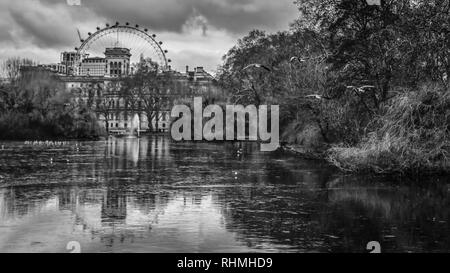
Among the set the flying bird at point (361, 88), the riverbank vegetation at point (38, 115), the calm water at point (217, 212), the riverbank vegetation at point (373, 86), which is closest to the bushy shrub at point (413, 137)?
the riverbank vegetation at point (373, 86)

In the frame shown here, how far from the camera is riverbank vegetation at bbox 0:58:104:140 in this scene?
82.3m

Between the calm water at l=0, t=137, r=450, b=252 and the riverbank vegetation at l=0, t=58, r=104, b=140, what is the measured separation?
51.8 metres

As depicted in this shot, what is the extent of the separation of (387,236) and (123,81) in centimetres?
12916

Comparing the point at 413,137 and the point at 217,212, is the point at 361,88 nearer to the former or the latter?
the point at 413,137

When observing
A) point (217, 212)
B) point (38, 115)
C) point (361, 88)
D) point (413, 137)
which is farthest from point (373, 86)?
point (38, 115)

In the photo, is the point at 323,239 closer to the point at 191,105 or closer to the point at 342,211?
the point at 342,211

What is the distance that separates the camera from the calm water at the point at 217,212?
14.5 m

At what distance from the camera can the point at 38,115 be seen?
83.2 m

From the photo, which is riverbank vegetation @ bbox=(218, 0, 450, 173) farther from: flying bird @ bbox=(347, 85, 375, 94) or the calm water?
the calm water

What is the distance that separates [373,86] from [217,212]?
22.5 metres

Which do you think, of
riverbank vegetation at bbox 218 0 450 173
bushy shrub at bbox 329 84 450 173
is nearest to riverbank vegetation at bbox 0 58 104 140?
riverbank vegetation at bbox 218 0 450 173

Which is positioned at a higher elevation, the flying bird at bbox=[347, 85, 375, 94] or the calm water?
the flying bird at bbox=[347, 85, 375, 94]

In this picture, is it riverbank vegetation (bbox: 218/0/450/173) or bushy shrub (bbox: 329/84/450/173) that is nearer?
bushy shrub (bbox: 329/84/450/173)

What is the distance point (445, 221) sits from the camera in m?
18.0
